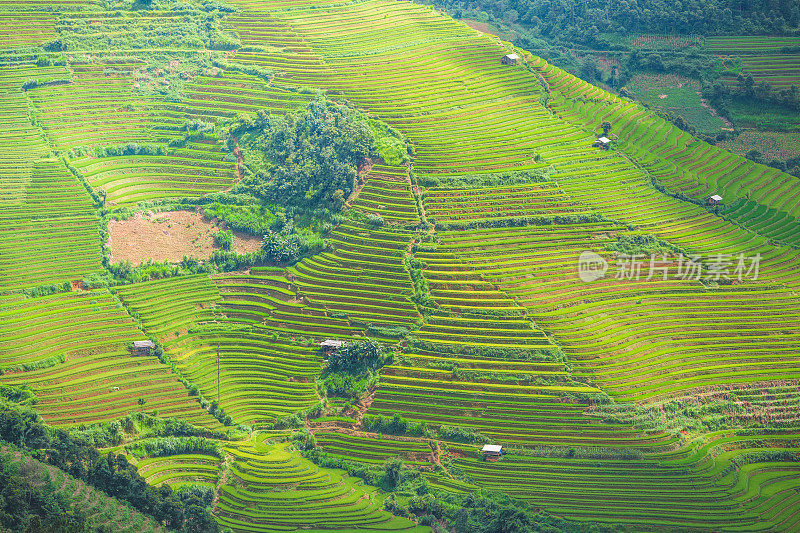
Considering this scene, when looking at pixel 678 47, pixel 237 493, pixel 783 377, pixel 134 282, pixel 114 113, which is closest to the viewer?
pixel 237 493

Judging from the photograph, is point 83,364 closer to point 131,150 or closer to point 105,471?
point 105,471

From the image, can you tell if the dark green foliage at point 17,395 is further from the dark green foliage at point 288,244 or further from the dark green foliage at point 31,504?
the dark green foliage at point 288,244

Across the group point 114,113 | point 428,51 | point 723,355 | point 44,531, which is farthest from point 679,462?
point 114,113

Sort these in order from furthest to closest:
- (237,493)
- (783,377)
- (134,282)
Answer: (134,282), (783,377), (237,493)

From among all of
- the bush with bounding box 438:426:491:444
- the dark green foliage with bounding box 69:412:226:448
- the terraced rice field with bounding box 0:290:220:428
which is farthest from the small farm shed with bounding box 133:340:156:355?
the bush with bounding box 438:426:491:444

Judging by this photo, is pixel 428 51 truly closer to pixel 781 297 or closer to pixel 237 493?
pixel 781 297

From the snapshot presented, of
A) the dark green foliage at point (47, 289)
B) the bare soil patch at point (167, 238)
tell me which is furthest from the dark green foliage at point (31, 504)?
the bare soil patch at point (167, 238)
